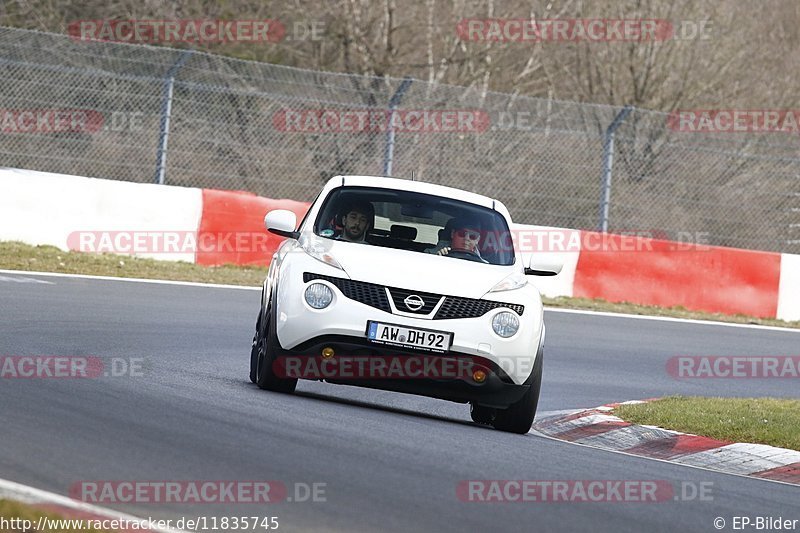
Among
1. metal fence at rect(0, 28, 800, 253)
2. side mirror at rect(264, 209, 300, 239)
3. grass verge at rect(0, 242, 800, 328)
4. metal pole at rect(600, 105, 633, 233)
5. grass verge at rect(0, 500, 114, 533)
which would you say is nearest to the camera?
grass verge at rect(0, 500, 114, 533)

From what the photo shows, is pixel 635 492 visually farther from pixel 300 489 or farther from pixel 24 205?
pixel 24 205

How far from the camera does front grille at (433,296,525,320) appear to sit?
30.7ft

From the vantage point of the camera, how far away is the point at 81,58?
1956cm

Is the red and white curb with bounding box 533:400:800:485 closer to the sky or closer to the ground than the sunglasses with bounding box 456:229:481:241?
closer to the ground

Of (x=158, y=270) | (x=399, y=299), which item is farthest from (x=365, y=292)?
(x=158, y=270)

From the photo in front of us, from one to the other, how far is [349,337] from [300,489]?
9.24 ft

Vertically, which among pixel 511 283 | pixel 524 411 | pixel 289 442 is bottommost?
pixel 524 411

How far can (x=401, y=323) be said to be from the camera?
9.23m

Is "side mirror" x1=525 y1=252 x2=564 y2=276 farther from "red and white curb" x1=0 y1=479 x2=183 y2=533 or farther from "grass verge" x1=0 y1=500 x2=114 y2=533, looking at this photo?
"grass verge" x1=0 y1=500 x2=114 y2=533

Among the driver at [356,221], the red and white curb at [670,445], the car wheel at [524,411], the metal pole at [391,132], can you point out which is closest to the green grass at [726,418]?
the red and white curb at [670,445]

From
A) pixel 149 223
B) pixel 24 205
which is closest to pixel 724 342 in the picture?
pixel 149 223

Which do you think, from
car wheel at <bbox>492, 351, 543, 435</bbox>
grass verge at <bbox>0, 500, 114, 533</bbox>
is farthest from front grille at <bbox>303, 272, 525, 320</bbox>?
grass verge at <bbox>0, 500, 114, 533</bbox>

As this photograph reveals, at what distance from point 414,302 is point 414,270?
262 mm

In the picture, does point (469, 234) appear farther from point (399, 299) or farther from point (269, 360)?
point (269, 360)
